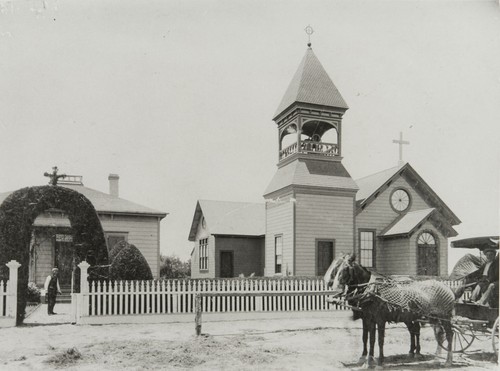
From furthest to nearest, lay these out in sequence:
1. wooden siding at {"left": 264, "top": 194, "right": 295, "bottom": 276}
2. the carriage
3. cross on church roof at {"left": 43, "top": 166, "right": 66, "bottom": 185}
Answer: wooden siding at {"left": 264, "top": 194, "right": 295, "bottom": 276} < cross on church roof at {"left": 43, "top": 166, "right": 66, "bottom": 185} < the carriage

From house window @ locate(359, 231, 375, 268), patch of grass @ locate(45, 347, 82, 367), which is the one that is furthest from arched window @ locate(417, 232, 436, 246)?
patch of grass @ locate(45, 347, 82, 367)

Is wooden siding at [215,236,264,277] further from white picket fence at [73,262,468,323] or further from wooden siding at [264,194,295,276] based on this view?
white picket fence at [73,262,468,323]

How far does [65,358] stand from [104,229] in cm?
1597

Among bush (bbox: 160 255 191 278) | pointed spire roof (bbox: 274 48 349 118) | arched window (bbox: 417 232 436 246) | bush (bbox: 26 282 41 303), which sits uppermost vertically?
pointed spire roof (bbox: 274 48 349 118)

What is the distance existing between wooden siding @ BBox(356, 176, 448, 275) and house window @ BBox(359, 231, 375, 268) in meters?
0.25

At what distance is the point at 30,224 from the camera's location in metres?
14.3

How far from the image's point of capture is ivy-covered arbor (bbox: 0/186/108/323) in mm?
14008

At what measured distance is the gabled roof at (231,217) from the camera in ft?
97.0

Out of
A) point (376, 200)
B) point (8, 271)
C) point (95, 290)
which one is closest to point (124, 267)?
point (95, 290)

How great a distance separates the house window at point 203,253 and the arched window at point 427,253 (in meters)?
13.1

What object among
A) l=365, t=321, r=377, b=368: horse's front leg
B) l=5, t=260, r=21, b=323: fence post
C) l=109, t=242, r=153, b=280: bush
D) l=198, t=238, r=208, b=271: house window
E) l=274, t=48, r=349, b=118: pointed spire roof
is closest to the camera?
l=365, t=321, r=377, b=368: horse's front leg

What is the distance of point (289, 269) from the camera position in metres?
22.4

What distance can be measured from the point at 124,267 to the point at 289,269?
836 cm

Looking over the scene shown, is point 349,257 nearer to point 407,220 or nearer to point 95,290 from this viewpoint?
point 95,290
